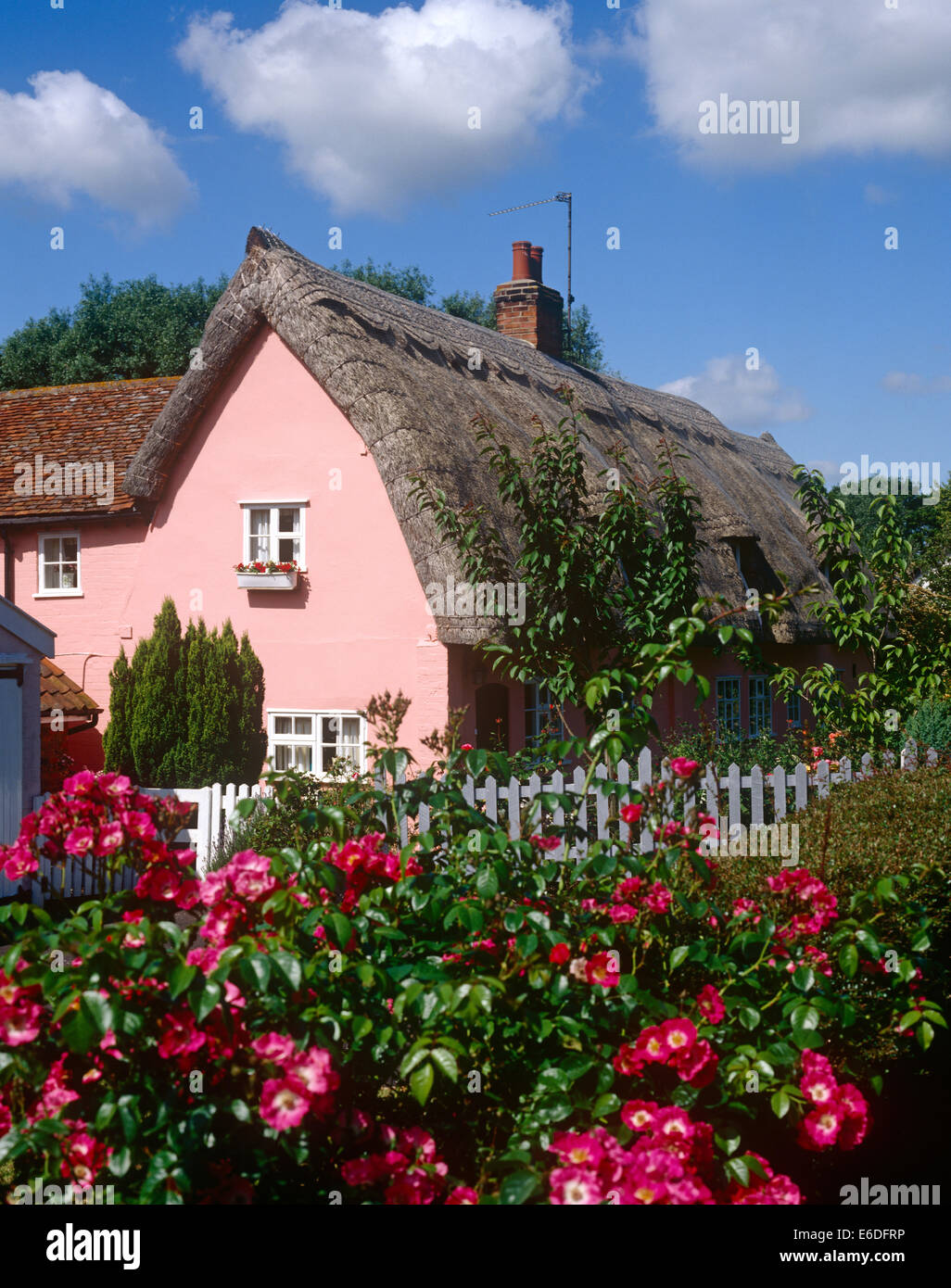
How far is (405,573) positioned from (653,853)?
26.9ft

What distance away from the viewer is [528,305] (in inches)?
755

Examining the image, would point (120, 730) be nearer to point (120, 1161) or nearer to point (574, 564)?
point (574, 564)

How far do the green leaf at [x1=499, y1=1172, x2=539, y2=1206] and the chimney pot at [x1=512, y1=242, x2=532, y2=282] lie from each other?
17876mm

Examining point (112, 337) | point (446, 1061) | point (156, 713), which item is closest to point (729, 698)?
point (156, 713)

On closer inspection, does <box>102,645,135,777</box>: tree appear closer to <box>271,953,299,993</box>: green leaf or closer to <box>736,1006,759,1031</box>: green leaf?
Result: <box>271,953,299,993</box>: green leaf

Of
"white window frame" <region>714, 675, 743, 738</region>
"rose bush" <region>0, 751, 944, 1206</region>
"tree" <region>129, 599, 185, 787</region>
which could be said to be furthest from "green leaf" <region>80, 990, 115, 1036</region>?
"white window frame" <region>714, 675, 743, 738</region>

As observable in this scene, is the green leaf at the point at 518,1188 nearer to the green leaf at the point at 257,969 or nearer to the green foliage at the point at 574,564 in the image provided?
the green leaf at the point at 257,969

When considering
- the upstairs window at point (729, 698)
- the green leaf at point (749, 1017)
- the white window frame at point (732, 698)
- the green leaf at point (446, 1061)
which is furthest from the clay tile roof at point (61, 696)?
the green leaf at point (749, 1017)

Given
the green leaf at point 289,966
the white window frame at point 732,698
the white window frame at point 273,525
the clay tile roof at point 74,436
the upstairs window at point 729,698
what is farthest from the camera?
the upstairs window at point 729,698

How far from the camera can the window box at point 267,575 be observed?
12.3m

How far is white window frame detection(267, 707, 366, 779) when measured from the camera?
1184 centimetres

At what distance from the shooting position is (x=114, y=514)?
13.6 meters

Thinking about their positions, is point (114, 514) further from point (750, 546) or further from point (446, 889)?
point (446, 889)

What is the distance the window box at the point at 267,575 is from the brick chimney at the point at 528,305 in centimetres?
849
